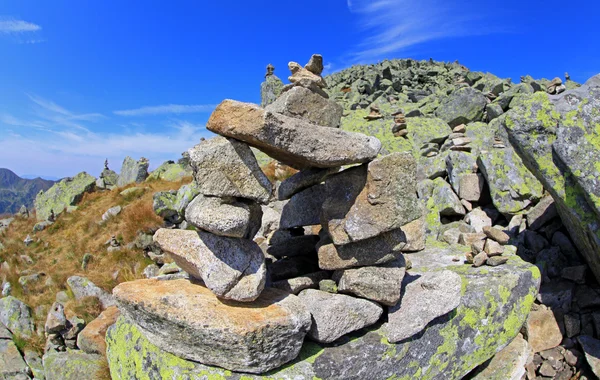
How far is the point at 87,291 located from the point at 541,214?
47.6 ft

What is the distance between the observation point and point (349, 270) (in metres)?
5.89

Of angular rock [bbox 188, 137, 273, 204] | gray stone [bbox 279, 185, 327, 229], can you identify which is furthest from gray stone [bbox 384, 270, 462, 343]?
angular rock [bbox 188, 137, 273, 204]

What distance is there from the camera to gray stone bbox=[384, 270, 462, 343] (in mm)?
5723

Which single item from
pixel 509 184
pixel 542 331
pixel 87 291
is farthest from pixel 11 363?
pixel 509 184

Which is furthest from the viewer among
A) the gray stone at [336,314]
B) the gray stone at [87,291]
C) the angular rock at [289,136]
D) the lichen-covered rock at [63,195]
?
the lichen-covered rock at [63,195]

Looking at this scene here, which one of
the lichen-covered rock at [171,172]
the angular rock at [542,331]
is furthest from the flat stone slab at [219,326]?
the lichen-covered rock at [171,172]

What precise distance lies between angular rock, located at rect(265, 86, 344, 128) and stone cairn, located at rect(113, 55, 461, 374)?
20 millimetres

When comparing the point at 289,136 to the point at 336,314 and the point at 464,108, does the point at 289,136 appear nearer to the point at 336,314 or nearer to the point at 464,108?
the point at 336,314

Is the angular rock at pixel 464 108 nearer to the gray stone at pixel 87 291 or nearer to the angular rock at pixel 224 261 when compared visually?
the angular rock at pixel 224 261

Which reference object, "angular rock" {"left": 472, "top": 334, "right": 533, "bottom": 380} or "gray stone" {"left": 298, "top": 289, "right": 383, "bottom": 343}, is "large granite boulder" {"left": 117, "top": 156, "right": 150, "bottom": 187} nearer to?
"gray stone" {"left": 298, "top": 289, "right": 383, "bottom": 343}

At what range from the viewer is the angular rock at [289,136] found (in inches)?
186

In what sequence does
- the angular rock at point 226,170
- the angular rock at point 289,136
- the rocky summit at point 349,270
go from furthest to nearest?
the rocky summit at point 349,270
the angular rock at point 226,170
the angular rock at point 289,136

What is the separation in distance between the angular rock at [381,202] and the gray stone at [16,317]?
1123 cm

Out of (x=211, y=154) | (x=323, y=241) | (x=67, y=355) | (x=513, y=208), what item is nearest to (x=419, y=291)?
(x=323, y=241)
